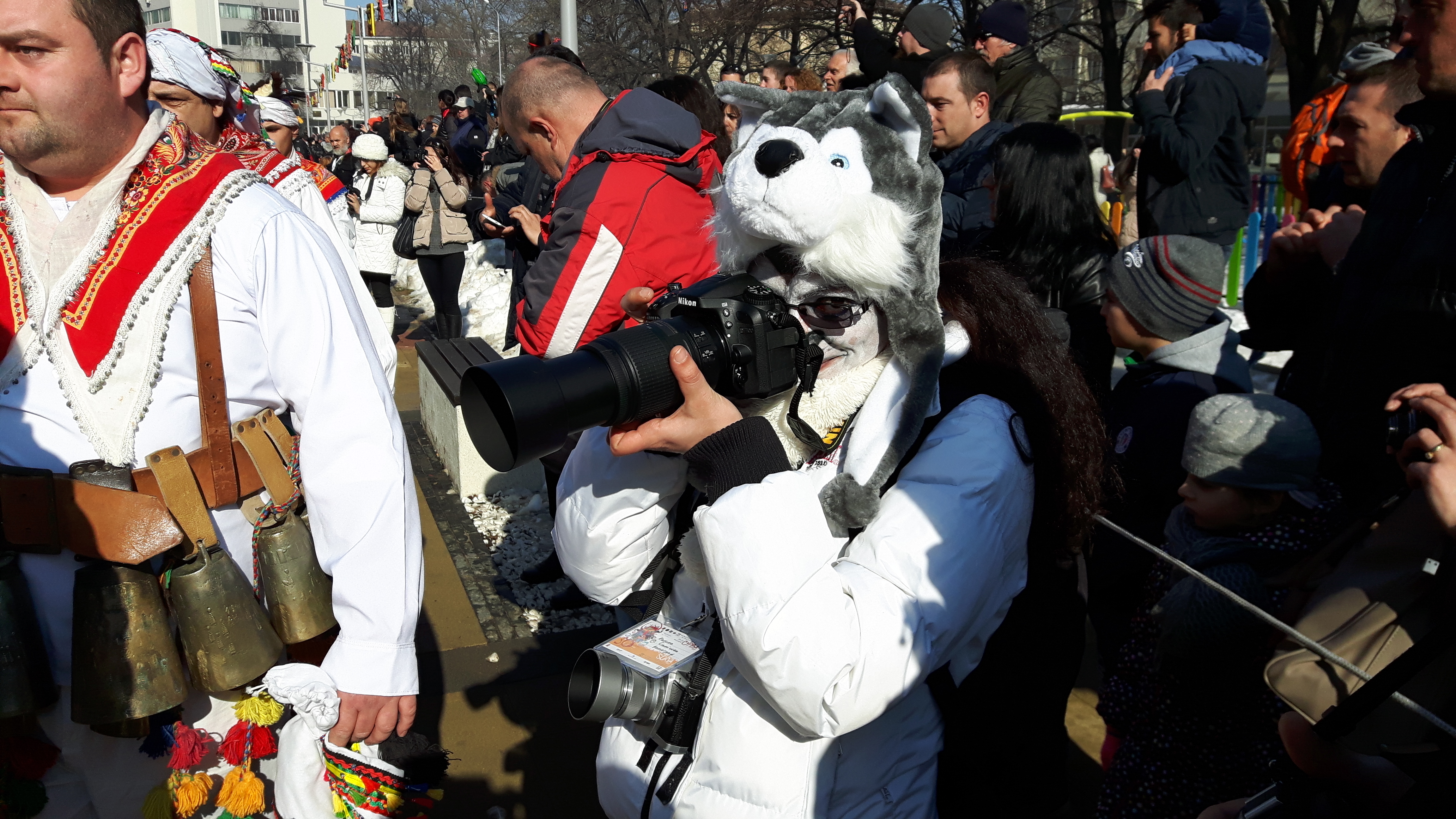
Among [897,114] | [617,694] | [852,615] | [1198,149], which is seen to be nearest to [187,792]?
[617,694]

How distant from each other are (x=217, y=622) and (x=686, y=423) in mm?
930

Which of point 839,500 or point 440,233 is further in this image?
point 440,233

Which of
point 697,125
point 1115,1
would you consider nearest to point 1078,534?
point 697,125

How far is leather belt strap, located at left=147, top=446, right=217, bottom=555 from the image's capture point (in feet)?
5.51

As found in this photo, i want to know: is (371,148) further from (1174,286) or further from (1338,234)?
(1338,234)

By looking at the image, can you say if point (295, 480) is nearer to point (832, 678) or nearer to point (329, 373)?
point (329, 373)

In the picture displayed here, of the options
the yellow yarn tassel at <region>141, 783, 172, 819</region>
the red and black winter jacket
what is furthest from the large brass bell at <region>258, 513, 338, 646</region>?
the red and black winter jacket

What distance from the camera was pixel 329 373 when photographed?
178cm

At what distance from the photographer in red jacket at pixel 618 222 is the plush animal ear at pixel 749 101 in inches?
56.6

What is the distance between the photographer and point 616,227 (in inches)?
124

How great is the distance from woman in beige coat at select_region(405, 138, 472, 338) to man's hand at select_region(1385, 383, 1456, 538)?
6846 mm

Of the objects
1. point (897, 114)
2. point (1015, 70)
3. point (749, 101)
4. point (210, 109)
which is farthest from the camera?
point (1015, 70)

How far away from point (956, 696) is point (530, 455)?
0.79 metres

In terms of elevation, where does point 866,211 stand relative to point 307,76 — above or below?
above
